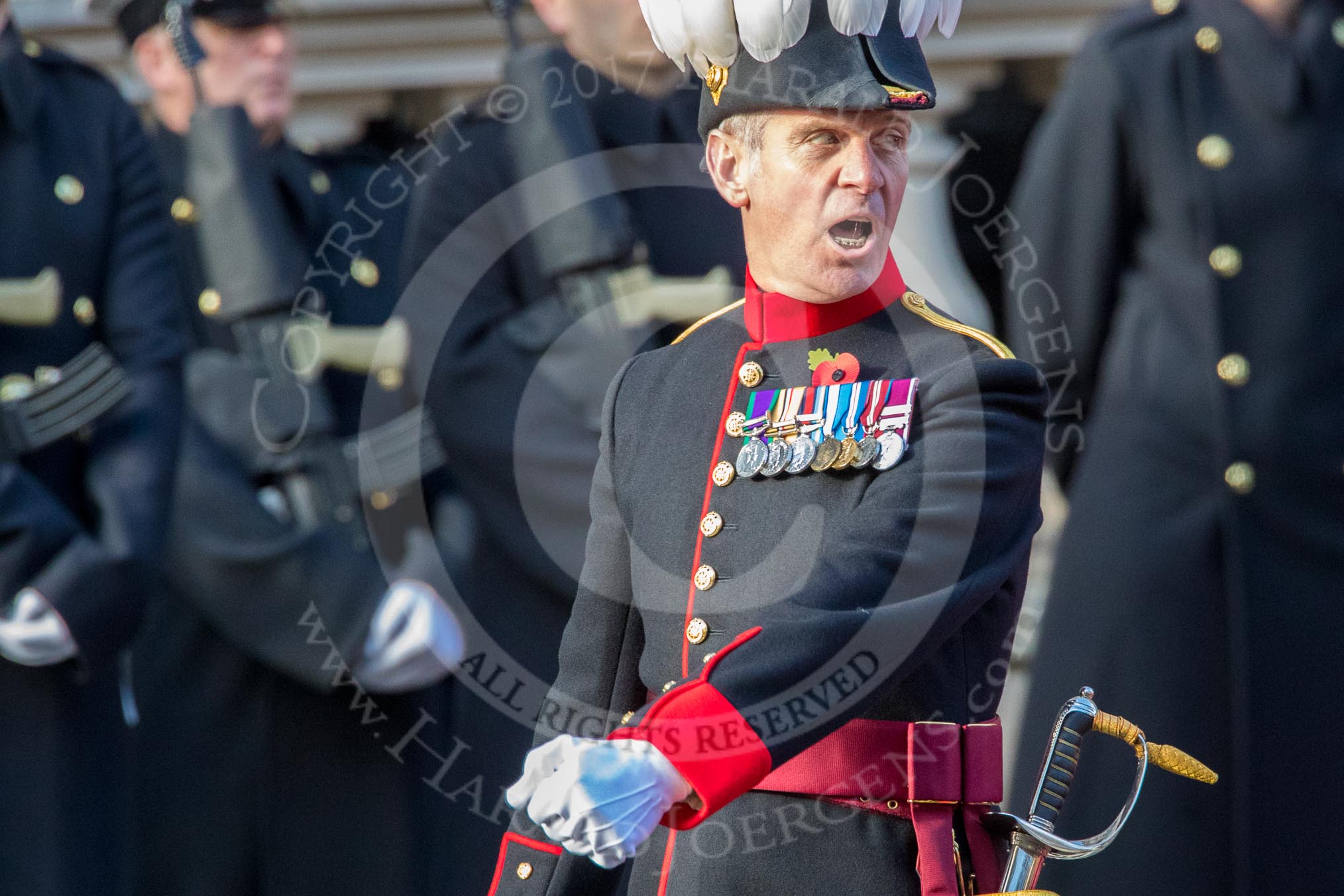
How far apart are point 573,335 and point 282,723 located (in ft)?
3.56

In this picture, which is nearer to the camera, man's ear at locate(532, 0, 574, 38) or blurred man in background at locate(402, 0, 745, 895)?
blurred man in background at locate(402, 0, 745, 895)

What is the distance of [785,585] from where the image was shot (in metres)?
2.33

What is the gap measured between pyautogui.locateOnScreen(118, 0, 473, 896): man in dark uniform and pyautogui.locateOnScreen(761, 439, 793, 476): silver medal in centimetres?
196

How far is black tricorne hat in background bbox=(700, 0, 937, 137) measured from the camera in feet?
7.66

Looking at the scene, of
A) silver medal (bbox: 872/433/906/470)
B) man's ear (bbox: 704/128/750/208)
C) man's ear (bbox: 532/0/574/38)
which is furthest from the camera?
man's ear (bbox: 532/0/574/38)

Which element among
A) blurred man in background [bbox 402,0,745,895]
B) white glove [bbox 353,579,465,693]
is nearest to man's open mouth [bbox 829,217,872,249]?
blurred man in background [bbox 402,0,745,895]

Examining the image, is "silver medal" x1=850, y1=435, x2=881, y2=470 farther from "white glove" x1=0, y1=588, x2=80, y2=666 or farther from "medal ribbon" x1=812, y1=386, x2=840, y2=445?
"white glove" x1=0, y1=588, x2=80, y2=666

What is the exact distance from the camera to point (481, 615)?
175 inches

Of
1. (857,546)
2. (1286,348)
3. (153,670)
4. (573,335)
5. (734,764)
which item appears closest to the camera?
(734,764)

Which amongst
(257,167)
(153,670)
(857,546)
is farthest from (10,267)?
(857,546)

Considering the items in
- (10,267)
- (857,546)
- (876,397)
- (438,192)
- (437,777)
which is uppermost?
(438,192)

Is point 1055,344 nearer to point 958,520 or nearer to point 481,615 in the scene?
point 481,615

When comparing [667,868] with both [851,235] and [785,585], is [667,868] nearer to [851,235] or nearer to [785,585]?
[785,585]

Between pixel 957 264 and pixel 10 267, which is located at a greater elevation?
pixel 957 264
